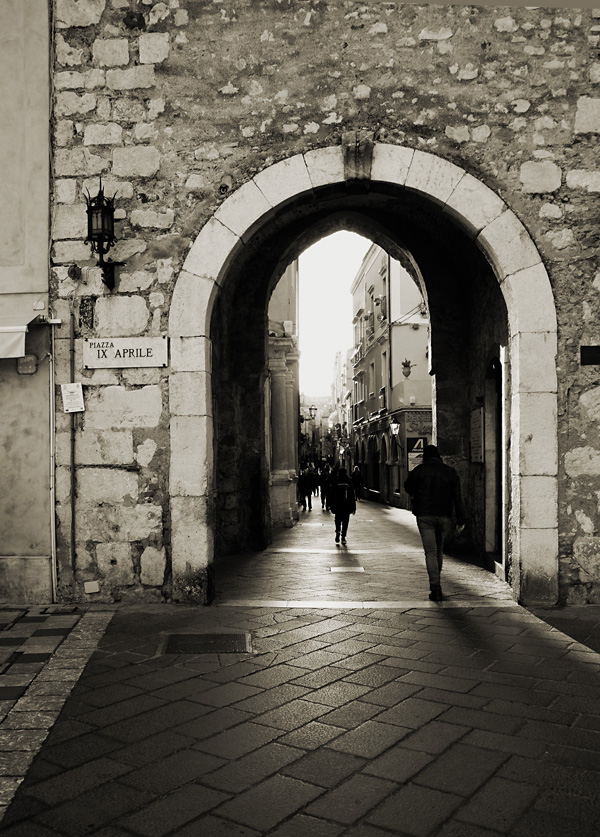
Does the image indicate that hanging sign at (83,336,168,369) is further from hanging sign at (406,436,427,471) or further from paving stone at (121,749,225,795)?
hanging sign at (406,436,427,471)

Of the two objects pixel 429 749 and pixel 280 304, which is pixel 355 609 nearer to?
pixel 429 749

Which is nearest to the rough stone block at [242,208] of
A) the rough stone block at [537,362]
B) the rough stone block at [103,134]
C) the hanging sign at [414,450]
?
the rough stone block at [103,134]

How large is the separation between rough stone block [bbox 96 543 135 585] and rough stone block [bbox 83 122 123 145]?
3428 millimetres

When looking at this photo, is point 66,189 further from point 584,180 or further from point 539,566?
point 539,566

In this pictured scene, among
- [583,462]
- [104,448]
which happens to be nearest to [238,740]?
[104,448]

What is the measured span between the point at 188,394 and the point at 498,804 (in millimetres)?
4294

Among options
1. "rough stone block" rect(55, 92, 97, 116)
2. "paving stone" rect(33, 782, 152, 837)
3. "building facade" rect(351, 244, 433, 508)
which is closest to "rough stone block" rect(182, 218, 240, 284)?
"rough stone block" rect(55, 92, 97, 116)

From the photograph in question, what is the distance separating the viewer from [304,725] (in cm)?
326

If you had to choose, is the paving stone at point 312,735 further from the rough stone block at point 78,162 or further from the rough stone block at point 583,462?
the rough stone block at point 78,162

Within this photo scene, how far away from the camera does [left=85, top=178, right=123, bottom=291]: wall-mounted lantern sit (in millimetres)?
5898

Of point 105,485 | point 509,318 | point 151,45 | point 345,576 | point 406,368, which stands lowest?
point 345,576

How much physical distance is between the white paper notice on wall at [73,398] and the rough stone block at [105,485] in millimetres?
518

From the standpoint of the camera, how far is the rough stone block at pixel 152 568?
6137mm

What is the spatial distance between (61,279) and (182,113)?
1.76 m
